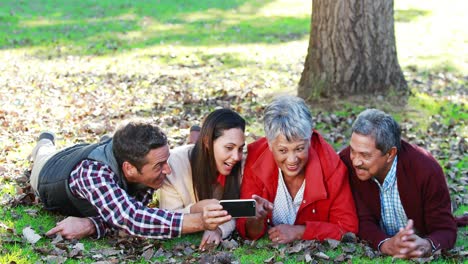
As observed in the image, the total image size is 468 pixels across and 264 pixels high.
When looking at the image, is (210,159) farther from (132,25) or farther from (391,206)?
(132,25)

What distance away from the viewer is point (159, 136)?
678 cm

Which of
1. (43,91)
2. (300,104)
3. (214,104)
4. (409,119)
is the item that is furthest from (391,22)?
(43,91)

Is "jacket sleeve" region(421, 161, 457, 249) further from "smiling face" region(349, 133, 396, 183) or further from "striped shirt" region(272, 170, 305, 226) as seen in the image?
"striped shirt" region(272, 170, 305, 226)

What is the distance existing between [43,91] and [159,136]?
7.54 metres

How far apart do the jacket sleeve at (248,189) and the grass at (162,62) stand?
9.2 inches

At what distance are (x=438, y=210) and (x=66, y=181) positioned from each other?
365 centimetres

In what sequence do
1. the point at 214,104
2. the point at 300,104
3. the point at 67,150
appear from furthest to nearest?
the point at 214,104, the point at 67,150, the point at 300,104

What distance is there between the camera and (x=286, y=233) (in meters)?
6.73

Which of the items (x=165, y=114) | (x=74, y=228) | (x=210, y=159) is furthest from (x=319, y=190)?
(x=165, y=114)

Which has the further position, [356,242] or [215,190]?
[215,190]

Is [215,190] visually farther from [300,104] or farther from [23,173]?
[23,173]

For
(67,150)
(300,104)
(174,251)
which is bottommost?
(174,251)

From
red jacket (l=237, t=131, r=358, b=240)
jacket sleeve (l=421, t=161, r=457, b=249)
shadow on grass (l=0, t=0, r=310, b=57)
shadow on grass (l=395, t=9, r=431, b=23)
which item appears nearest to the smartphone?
red jacket (l=237, t=131, r=358, b=240)

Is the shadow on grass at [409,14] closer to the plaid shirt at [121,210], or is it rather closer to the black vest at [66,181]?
the black vest at [66,181]
